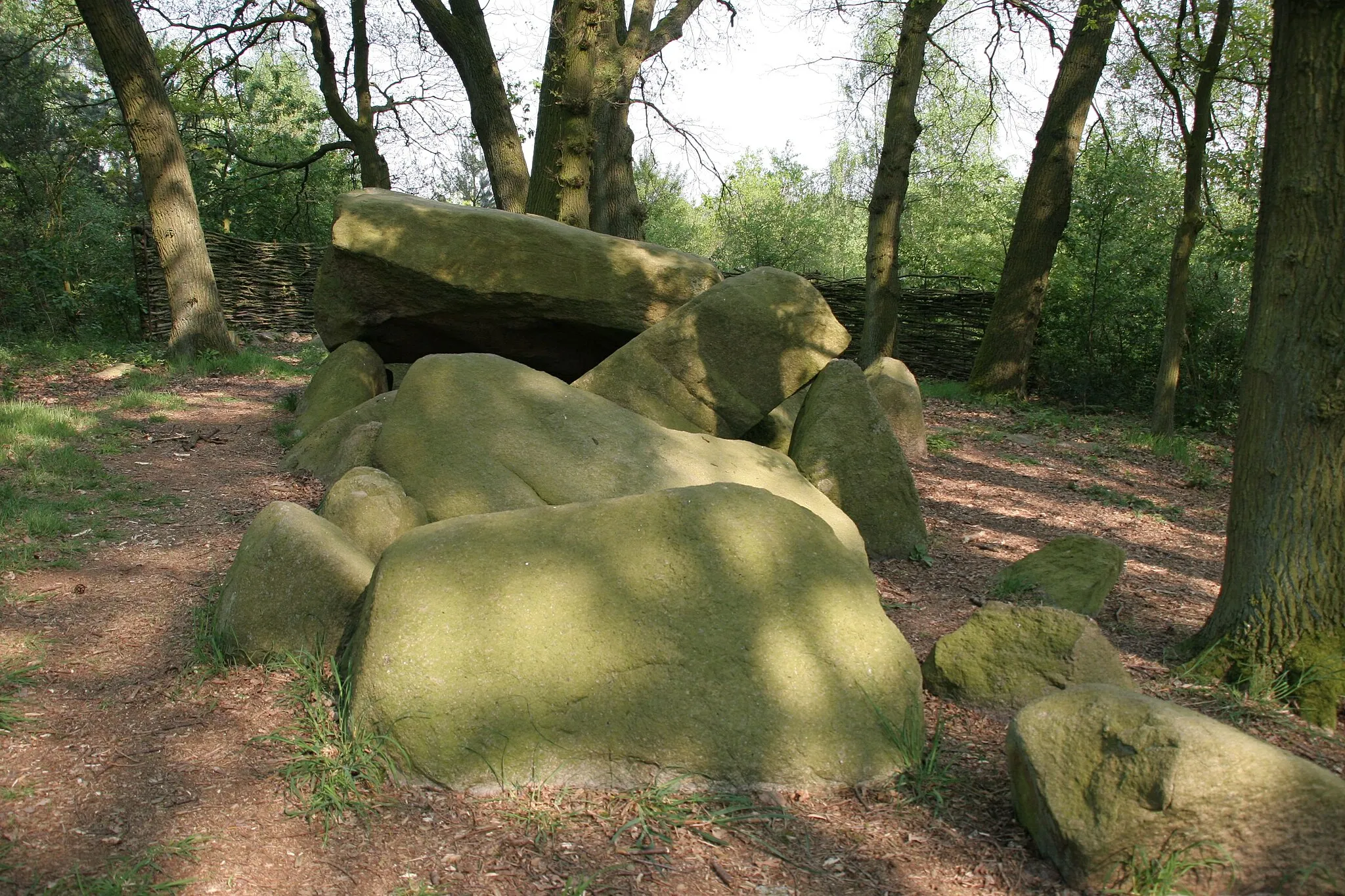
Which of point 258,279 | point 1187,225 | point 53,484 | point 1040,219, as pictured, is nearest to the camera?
point 53,484

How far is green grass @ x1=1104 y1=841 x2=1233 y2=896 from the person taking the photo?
2371 mm

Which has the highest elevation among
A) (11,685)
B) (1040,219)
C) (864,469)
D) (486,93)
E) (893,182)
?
(486,93)

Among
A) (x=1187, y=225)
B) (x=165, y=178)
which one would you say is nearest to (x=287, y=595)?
(x=165, y=178)

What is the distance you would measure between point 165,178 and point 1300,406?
33.5 ft

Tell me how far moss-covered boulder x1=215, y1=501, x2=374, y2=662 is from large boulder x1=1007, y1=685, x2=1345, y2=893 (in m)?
2.43

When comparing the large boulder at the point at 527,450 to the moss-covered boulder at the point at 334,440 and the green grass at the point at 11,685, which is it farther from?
the green grass at the point at 11,685

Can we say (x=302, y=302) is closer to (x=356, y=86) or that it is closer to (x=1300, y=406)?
(x=356, y=86)

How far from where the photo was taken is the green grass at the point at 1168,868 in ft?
7.78

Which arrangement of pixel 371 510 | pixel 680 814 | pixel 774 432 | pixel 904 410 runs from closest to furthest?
pixel 680 814 < pixel 371 510 < pixel 774 432 < pixel 904 410

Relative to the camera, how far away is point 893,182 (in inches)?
406

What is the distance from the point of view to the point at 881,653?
10.2 feet

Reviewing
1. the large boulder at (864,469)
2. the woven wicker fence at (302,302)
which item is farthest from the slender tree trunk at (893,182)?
the large boulder at (864,469)

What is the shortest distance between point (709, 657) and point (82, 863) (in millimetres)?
1761

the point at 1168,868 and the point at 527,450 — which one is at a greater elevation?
the point at 527,450
